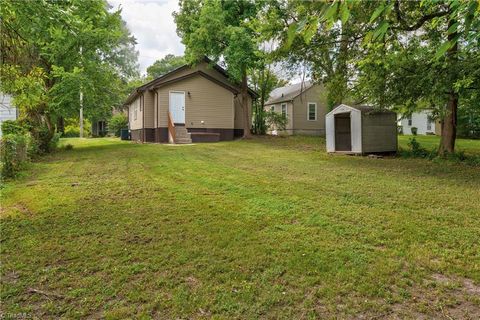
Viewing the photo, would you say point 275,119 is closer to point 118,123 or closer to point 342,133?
point 342,133

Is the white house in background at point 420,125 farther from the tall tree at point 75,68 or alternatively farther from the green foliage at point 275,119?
the tall tree at point 75,68

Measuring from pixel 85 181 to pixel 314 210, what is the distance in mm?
4720

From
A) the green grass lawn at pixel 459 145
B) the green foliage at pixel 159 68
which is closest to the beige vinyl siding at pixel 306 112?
the green grass lawn at pixel 459 145

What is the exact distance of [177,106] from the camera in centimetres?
1856

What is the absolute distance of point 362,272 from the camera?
2994 millimetres

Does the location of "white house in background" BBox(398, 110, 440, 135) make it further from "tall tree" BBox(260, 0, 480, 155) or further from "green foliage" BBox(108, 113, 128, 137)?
"green foliage" BBox(108, 113, 128, 137)

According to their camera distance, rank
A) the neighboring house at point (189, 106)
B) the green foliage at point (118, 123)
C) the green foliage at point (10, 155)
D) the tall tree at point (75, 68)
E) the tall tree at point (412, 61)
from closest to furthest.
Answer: the green foliage at point (10, 155)
the tall tree at point (412, 61)
the tall tree at point (75, 68)
the neighboring house at point (189, 106)
the green foliage at point (118, 123)

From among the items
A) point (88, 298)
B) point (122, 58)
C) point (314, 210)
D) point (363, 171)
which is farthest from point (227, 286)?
point (122, 58)

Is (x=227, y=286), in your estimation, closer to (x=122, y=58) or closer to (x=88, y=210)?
(x=88, y=210)

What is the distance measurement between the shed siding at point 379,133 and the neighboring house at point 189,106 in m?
9.38

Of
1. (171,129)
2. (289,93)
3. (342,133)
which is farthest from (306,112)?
(342,133)

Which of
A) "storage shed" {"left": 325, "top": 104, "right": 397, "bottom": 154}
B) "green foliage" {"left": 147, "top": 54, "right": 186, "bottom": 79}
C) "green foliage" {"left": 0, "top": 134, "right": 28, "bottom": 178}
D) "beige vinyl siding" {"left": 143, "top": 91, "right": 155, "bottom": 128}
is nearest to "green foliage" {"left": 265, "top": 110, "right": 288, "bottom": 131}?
"beige vinyl siding" {"left": 143, "top": 91, "right": 155, "bottom": 128}

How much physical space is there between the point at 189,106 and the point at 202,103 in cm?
81

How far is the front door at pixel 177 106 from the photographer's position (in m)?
18.4
